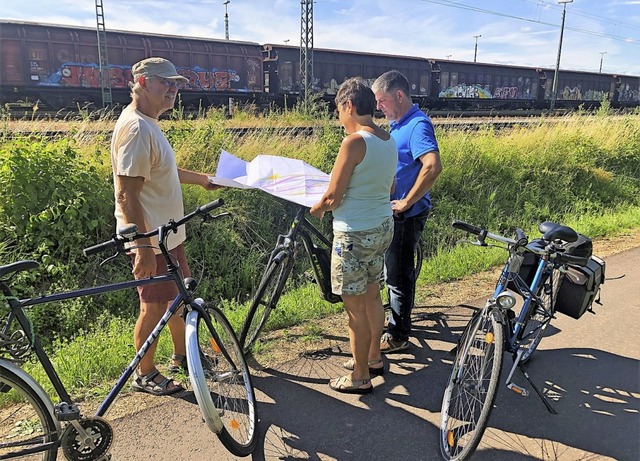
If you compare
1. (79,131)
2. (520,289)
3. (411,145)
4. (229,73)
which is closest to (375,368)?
(520,289)

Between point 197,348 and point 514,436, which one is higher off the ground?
point 197,348

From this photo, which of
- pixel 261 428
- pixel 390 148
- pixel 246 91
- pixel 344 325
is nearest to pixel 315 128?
pixel 344 325

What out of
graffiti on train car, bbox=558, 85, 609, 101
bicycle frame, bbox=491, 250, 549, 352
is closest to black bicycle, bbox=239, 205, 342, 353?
bicycle frame, bbox=491, 250, 549, 352

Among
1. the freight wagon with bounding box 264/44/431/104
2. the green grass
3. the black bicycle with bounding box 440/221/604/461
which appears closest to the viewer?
the black bicycle with bounding box 440/221/604/461

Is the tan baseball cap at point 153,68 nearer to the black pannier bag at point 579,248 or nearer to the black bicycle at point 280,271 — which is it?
the black bicycle at point 280,271

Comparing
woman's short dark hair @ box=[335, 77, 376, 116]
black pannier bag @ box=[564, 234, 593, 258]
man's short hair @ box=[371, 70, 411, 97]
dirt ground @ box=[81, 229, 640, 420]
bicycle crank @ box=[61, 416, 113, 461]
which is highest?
man's short hair @ box=[371, 70, 411, 97]

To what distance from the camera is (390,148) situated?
2.94 m

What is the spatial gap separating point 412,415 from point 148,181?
2.26 metres

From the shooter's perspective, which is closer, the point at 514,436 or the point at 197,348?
the point at 197,348

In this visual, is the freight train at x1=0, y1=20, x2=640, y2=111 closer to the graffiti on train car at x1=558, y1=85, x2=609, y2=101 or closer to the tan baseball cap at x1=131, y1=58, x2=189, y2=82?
the graffiti on train car at x1=558, y1=85, x2=609, y2=101

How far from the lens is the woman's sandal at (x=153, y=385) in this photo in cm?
316

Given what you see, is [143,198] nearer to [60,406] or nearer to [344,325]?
[60,406]

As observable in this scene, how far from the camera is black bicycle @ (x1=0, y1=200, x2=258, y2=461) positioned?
2.19m

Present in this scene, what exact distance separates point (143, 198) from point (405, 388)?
7.22 feet
